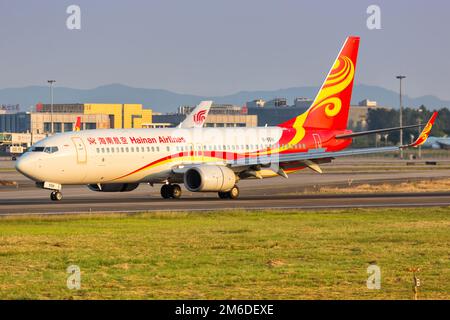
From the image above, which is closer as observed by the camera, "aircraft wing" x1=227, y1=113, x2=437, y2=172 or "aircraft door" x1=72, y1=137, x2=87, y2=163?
"aircraft door" x1=72, y1=137, x2=87, y2=163

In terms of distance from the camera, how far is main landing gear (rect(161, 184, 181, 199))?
5584 cm

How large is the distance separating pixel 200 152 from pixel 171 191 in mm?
2724

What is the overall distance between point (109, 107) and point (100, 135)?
13930 cm

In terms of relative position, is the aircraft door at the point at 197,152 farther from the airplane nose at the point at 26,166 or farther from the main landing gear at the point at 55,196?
the airplane nose at the point at 26,166

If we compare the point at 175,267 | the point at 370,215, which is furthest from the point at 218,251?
the point at 370,215

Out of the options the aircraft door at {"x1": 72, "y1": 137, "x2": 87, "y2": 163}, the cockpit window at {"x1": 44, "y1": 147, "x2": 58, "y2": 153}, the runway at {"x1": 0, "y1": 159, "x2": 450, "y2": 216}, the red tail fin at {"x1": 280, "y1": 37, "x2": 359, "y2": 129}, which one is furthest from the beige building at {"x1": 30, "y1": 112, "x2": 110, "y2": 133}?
the cockpit window at {"x1": 44, "y1": 147, "x2": 58, "y2": 153}

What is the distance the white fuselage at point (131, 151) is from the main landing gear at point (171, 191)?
1211 mm

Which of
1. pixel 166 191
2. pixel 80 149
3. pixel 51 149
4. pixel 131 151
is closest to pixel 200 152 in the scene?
pixel 166 191

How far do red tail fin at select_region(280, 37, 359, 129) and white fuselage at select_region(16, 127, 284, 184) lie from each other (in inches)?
118

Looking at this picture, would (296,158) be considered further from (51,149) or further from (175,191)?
(51,149)

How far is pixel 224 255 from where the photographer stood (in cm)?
2838

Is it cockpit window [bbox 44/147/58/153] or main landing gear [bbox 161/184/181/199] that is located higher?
cockpit window [bbox 44/147/58/153]

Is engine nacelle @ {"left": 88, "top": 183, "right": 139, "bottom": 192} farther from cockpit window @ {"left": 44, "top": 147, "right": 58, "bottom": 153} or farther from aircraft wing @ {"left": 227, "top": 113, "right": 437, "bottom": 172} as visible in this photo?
aircraft wing @ {"left": 227, "top": 113, "right": 437, "bottom": 172}

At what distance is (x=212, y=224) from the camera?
126 ft
